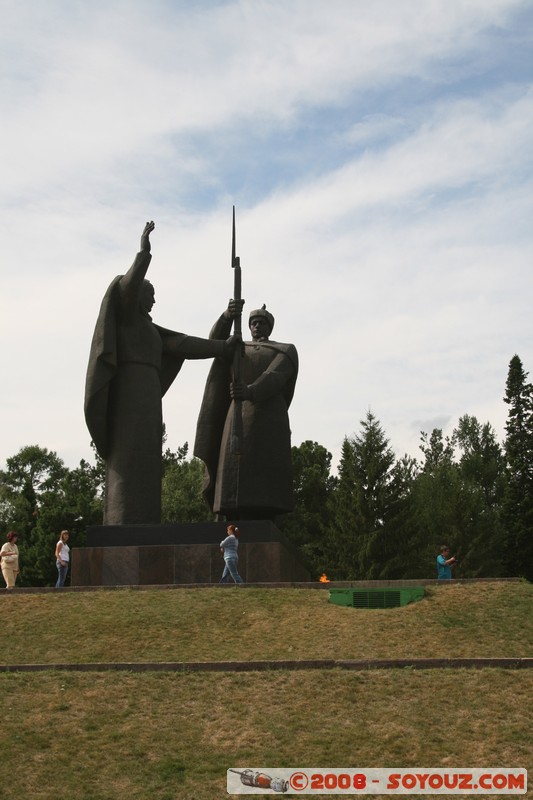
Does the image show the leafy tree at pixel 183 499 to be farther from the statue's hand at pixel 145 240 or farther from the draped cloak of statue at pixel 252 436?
the statue's hand at pixel 145 240

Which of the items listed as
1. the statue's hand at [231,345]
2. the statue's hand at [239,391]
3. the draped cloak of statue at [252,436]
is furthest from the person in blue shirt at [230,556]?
the statue's hand at [231,345]

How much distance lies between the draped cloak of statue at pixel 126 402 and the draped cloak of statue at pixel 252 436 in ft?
4.11

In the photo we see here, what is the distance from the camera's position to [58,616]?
51.2 ft

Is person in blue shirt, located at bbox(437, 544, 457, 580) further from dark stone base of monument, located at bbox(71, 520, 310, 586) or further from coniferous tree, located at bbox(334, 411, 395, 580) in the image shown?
coniferous tree, located at bbox(334, 411, 395, 580)

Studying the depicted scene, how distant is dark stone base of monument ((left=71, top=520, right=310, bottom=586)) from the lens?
59.9 ft

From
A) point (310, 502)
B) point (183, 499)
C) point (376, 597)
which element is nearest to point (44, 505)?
point (183, 499)

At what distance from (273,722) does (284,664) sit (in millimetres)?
1709

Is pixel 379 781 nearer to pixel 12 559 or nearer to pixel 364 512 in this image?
pixel 12 559

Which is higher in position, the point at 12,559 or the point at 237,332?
the point at 237,332

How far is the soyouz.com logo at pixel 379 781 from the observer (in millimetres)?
9445

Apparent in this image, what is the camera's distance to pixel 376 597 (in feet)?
52.0

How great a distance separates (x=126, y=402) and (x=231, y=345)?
2.21m

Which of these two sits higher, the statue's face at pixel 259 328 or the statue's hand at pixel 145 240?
the statue's hand at pixel 145 240

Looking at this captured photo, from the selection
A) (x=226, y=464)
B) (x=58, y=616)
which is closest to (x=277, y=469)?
(x=226, y=464)
